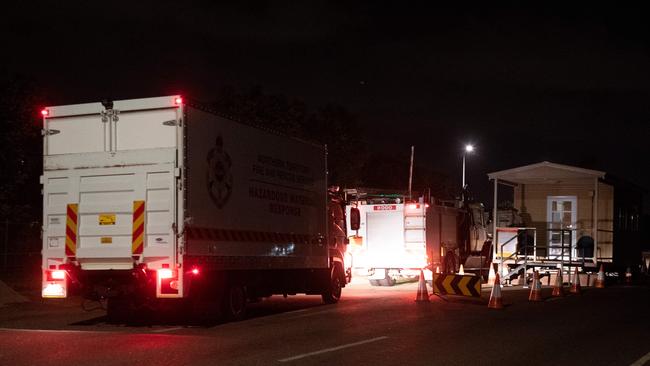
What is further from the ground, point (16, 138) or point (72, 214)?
point (16, 138)

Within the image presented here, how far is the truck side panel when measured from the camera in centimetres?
1346

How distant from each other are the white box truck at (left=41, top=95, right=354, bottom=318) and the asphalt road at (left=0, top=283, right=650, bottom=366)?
80cm

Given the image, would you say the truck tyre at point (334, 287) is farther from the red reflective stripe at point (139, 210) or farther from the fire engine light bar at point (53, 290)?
the fire engine light bar at point (53, 290)

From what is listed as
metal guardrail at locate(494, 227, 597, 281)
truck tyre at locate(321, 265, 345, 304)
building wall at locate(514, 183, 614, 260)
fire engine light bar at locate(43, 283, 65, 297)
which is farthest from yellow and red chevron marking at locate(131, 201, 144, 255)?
building wall at locate(514, 183, 614, 260)

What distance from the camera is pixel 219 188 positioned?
14156mm

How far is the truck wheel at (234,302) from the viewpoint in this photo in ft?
48.0

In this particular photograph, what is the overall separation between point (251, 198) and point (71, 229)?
10.8ft

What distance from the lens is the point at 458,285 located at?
60.6 ft

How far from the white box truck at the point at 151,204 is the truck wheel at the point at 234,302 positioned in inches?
0.9

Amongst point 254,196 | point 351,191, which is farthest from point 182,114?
point 351,191

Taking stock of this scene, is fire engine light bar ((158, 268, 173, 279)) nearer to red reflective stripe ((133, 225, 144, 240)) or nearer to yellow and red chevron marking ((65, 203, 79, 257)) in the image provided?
red reflective stripe ((133, 225, 144, 240))

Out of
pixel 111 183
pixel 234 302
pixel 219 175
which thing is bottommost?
pixel 234 302

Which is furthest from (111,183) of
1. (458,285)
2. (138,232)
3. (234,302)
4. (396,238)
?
(396,238)

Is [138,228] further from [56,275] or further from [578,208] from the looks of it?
[578,208]
